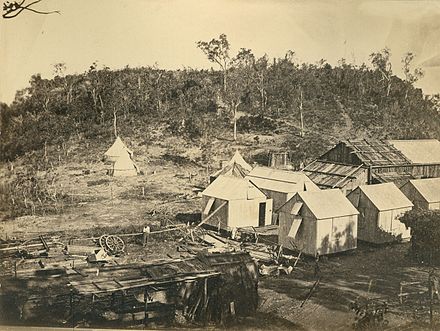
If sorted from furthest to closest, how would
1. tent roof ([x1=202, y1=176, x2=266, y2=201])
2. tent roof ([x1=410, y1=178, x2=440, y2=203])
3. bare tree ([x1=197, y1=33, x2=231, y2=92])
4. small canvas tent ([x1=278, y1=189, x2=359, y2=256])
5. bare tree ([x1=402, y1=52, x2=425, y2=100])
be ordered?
tent roof ([x1=202, y1=176, x2=266, y2=201]) → small canvas tent ([x1=278, y1=189, x2=359, y2=256]) → bare tree ([x1=197, y1=33, x2=231, y2=92]) → tent roof ([x1=410, y1=178, x2=440, y2=203]) → bare tree ([x1=402, y1=52, x2=425, y2=100])

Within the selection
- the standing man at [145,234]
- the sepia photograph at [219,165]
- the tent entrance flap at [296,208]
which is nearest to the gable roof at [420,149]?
the sepia photograph at [219,165]

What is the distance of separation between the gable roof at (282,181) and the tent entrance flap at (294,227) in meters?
0.24

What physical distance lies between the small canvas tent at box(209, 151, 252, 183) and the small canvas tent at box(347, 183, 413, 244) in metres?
0.87

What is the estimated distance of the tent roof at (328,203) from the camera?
522 centimetres

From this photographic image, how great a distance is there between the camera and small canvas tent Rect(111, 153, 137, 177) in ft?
17.3

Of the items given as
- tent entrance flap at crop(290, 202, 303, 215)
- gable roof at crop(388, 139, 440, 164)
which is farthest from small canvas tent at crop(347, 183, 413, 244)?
tent entrance flap at crop(290, 202, 303, 215)

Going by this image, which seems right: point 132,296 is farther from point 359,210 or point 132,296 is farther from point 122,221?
point 359,210

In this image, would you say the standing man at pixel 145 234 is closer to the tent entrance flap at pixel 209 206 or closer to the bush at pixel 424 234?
the tent entrance flap at pixel 209 206

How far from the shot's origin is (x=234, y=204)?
5363 mm

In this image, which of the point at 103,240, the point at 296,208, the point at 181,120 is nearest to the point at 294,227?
the point at 296,208

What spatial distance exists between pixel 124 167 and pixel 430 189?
2424 mm

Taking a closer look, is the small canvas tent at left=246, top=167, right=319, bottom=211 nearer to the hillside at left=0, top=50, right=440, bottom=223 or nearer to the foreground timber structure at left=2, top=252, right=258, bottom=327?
the hillside at left=0, top=50, right=440, bottom=223

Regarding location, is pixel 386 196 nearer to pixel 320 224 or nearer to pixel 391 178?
pixel 391 178

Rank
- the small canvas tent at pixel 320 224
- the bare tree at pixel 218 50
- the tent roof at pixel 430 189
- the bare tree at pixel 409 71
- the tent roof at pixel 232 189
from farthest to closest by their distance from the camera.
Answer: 1. the tent roof at pixel 232 189
2. the small canvas tent at pixel 320 224
3. the bare tree at pixel 218 50
4. the tent roof at pixel 430 189
5. the bare tree at pixel 409 71
